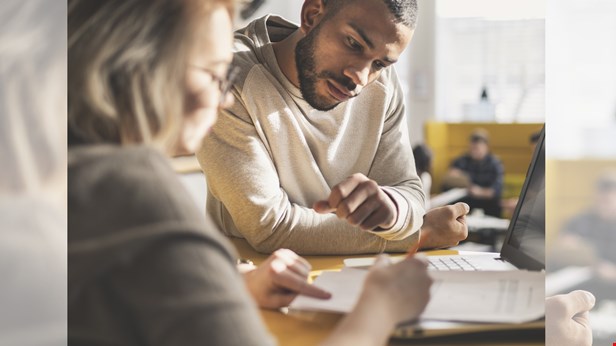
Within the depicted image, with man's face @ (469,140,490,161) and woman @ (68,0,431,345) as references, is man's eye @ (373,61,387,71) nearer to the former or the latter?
woman @ (68,0,431,345)

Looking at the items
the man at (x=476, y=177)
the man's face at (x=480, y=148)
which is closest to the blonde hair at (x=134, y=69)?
the man's face at (x=480, y=148)

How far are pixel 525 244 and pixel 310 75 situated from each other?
350 millimetres

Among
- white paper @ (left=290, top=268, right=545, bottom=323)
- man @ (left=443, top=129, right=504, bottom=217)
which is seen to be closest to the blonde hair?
white paper @ (left=290, top=268, right=545, bottom=323)

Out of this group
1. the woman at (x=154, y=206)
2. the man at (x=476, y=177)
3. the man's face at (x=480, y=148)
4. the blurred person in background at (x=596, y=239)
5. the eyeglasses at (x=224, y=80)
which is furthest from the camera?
the man at (x=476, y=177)

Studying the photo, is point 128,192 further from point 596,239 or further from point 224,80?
point 596,239

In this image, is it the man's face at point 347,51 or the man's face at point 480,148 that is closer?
the man's face at point 347,51

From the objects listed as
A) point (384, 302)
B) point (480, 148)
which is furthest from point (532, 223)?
point (480, 148)

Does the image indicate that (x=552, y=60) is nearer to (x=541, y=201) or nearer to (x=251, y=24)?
(x=541, y=201)

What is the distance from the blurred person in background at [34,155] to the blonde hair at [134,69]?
0.06 m

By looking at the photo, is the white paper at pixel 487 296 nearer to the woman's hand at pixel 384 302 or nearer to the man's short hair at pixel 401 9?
the woman's hand at pixel 384 302

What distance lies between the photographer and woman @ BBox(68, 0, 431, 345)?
0.60 meters

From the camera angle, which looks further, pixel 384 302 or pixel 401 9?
pixel 401 9

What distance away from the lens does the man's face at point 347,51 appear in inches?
31.6

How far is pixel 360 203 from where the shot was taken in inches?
32.5
